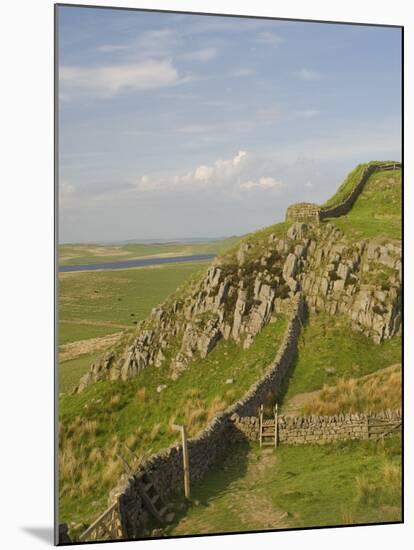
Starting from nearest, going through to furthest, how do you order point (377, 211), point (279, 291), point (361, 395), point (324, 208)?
point (361, 395), point (279, 291), point (324, 208), point (377, 211)

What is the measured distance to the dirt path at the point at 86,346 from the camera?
15312 millimetres

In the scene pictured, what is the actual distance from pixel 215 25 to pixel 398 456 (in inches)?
358

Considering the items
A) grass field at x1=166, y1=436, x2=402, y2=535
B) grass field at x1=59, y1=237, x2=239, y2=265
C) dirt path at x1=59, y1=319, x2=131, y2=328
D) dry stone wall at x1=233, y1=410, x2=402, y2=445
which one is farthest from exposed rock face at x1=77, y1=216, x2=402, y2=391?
grass field at x1=166, y1=436, x2=402, y2=535

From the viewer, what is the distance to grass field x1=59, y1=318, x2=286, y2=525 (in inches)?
599

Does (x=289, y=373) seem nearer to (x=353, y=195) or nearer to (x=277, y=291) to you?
(x=277, y=291)

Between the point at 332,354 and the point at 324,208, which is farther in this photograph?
the point at 324,208

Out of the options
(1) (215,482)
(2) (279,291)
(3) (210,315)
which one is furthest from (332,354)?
(1) (215,482)

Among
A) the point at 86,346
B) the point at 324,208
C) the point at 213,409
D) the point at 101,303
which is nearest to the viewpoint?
the point at 86,346

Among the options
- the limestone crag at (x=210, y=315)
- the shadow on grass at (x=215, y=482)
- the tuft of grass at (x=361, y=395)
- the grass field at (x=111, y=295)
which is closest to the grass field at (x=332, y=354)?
the tuft of grass at (x=361, y=395)

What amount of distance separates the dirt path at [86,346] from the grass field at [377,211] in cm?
594

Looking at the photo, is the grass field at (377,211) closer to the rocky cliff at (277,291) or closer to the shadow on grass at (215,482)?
the rocky cliff at (277,291)

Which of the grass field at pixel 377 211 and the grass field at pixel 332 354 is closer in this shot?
the grass field at pixel 332 354

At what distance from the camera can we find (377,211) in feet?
61.5

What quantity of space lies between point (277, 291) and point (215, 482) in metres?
4.20
